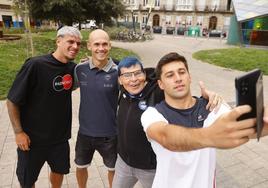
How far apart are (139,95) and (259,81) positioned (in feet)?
4.89

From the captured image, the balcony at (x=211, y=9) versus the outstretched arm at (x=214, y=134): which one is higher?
the balcony at (x=211, y=9)

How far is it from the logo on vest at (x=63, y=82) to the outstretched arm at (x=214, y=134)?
1583mm

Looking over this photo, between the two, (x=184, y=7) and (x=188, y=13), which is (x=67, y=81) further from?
(x=184, y=7)

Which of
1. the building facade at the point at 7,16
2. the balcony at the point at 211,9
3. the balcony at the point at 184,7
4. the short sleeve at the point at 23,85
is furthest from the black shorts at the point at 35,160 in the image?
the balcony at the point at 184,7

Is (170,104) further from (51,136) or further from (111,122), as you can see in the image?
(51,136)

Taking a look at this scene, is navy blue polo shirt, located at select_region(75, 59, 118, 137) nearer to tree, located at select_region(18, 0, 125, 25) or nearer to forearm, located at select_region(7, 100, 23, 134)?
forearm, located at select_region(7, 100, 23, 134)

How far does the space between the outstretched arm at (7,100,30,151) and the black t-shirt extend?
0.23 ft

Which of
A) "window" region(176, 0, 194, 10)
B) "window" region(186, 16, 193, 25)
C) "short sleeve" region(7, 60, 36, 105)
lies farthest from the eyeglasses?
"window" region(176, 0, 194, 10)

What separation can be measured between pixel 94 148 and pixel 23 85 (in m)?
1.15

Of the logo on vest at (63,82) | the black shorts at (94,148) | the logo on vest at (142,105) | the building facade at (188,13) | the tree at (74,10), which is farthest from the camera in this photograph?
the building facade at (188,13)

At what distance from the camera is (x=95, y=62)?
3.00 m

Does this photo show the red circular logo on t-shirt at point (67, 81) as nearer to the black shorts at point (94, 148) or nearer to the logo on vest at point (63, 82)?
the logo on vest at point (63, 82)

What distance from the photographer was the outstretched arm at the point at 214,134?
1.07 meters

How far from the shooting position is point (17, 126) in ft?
9.02
